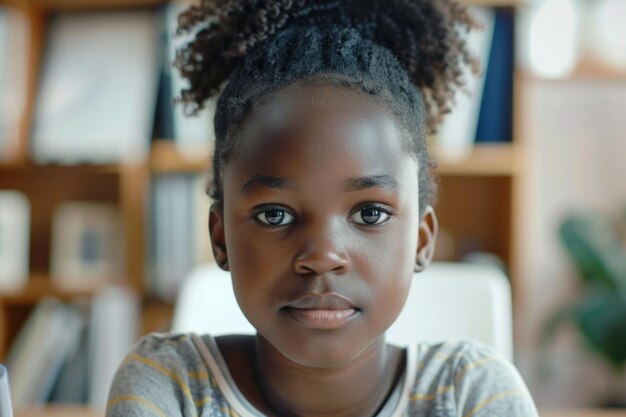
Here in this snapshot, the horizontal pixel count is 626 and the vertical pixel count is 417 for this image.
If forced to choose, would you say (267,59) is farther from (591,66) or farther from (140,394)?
(591,66)

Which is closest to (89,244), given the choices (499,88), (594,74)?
(499,88)

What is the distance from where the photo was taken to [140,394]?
2.37 feet

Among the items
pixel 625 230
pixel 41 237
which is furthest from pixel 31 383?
pixel 625 230

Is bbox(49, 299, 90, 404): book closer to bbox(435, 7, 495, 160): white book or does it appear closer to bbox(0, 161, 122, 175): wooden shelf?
bbox(0, 161, 122, 175): wooden shelf

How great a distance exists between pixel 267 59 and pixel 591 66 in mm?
1639

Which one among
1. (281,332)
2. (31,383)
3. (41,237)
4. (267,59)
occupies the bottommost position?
(31,383)

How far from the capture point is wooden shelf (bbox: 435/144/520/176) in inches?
79.6

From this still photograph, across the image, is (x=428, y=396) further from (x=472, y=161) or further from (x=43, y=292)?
(x=43, y=292)

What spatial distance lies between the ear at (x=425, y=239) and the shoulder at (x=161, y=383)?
231mm

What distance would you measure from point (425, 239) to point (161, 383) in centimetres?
29

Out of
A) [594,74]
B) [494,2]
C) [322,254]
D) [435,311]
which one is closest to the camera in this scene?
[322,254]

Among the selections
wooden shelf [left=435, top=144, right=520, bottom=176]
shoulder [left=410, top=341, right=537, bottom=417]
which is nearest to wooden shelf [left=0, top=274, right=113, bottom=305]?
wooden shelf [left=435, top=144, right=520, bottom=176]

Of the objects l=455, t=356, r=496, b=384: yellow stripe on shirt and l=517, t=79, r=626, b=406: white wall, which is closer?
l=455, t=356, r=496, b=384: yellow stripe on shirt

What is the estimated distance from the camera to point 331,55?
0.70m
